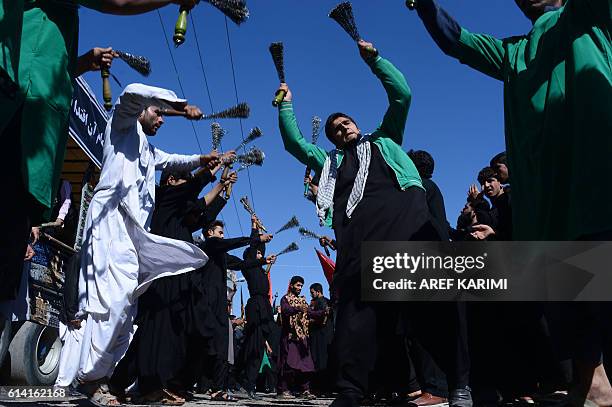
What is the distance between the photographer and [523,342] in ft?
14.1

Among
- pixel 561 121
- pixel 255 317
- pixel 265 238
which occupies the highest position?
pixel 265 238

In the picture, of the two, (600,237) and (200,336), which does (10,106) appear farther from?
(200,336)

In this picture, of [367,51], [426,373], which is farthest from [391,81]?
[426,373]

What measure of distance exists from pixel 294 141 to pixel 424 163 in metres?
2.02

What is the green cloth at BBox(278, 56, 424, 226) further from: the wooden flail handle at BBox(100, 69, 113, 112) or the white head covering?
the wooden flail handle at BBox(100, 69, 113, 112)

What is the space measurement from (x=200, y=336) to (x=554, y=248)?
4.17 m

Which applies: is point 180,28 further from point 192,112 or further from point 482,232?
point 482,232

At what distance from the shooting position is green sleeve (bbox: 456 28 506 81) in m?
2.97

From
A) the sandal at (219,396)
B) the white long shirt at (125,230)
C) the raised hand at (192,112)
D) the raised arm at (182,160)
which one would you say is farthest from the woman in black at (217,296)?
the raised hand at (192,112)

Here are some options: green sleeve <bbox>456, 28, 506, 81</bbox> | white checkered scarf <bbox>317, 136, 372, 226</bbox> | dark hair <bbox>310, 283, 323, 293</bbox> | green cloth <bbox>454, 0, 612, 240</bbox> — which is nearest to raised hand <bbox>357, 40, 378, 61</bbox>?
white checkered scarf <bbox>317, 136, 372, 226</bbox>

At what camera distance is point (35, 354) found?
6.18m

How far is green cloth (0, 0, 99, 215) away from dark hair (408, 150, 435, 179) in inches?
148

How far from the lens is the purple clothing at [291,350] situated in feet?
32.0

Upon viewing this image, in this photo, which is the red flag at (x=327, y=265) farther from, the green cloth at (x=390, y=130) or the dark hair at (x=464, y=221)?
the green cloth at (x=390, y=130)
